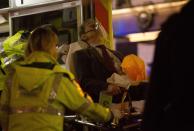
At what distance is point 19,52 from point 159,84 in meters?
3.04

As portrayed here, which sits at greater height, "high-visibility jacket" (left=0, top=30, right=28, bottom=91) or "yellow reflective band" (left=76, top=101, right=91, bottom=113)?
"yellow reflective band" (left=76, top=101, right=91, bottom=113)

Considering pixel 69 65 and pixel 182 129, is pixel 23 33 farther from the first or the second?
pixel 182 129

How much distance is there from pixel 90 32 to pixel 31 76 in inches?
49.1

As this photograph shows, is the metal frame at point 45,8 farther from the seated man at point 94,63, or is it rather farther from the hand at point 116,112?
the hand at point 116,112

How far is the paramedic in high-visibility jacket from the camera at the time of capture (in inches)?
114

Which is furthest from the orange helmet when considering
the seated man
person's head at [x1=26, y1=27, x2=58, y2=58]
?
person's head at [x1=26, y1=27, x2=58, y2=58]

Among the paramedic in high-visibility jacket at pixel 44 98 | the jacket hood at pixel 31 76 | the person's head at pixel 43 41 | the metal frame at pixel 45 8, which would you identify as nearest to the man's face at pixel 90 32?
the metal frame at pixel 45 8

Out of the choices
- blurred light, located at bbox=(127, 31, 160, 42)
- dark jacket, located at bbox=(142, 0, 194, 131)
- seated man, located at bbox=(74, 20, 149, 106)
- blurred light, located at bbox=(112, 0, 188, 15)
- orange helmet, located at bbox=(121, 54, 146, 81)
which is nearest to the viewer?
dark jacket, located at bbox=(142, 0, 194, 131)

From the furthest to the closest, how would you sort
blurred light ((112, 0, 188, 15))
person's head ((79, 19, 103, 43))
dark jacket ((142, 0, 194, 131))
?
blurred light ((112, 0, 188, 15)), person's head ((79, 19, 103, 43)), dark jacket ((142, 0, 194, 131))

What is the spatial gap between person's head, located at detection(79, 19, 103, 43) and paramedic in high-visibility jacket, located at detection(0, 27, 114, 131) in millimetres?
1078

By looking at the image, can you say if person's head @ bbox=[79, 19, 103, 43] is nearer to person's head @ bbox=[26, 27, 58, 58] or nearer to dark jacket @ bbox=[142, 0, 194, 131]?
person's head @ bbox=[26, 27, 58, 58]

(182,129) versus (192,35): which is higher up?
(192,35)

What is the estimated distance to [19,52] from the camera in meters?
4.59

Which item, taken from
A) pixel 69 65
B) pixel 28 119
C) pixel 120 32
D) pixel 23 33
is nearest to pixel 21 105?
pixel 28 119
